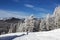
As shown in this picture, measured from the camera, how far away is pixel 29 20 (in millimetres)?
86625

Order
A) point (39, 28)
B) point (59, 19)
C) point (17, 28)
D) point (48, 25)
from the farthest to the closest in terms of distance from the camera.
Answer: point (17, 28) < point (39, 28) < point (48, 25) < point (59, 19)

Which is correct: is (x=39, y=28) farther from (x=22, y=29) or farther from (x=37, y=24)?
(x=22, y=29)

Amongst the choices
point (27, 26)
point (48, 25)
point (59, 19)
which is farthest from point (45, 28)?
point (59, 19)

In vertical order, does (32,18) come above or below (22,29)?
above

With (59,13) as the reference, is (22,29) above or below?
below

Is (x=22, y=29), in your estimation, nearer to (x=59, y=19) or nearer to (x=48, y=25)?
(x=48, y=25)

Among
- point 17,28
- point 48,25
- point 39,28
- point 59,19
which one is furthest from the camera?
point 17,28

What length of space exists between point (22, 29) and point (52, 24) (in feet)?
48.7

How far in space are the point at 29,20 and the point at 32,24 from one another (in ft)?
19.5

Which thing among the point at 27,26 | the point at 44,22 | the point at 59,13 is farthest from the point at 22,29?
the point at 59,13

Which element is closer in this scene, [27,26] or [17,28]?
[27,26]

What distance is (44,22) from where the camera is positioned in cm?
8375

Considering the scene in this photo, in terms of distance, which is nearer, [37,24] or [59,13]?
[59,13]

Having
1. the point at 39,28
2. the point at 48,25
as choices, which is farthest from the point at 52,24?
the point at 39,28
